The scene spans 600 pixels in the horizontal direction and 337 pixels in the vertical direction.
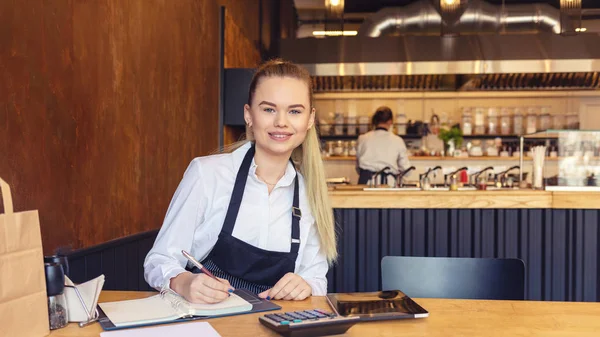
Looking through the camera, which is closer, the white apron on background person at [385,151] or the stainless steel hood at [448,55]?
the stainless steel hood at [448,55]

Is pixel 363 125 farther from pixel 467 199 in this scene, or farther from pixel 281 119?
pixel 281 119

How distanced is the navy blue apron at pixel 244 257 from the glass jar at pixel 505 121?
20.6 ft

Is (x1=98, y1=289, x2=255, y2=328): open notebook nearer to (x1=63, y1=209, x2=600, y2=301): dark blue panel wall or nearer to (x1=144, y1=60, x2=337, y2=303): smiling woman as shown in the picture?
(x1=144, y1=60, x2=337, y2=303): smiling woman

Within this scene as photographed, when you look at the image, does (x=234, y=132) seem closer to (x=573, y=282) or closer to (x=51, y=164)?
(x=573, y=282)

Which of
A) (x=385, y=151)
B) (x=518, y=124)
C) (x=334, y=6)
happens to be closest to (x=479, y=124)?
(x=518, y=124)

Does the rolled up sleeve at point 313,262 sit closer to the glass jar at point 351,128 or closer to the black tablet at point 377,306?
the black tablet at point 377,306

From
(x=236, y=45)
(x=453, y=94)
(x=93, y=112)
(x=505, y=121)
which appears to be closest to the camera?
(x=93, y=112)

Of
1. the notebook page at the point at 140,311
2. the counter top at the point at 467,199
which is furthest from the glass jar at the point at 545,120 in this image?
the notebook page at the point at 140,311

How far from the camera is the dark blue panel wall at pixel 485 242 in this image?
3561 millimetres

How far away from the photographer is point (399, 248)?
3.70 meters

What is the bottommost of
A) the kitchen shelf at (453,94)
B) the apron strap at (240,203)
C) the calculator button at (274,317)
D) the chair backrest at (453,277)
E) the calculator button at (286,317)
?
the chair backrest at (453,277)

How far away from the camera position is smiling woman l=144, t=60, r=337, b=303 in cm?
163

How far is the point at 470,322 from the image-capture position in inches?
47.6

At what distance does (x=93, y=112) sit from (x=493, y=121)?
6.28 meters
